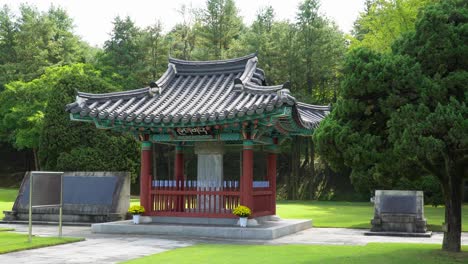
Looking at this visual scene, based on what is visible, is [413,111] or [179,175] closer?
[413,111]

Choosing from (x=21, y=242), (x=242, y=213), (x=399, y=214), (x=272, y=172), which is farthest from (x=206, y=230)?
(x=399, y=214)

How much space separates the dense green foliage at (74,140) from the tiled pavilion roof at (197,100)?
13522mm

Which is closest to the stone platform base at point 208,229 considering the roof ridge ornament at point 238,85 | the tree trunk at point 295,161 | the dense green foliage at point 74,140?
the roof ridge ornament at point 238,85

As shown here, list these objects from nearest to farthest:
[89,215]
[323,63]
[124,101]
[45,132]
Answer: [124,101]
[89,215]
[45,132]
[323,63]

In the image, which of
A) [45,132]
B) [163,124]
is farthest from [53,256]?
[45,132]

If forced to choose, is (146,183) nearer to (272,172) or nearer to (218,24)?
(272,172)

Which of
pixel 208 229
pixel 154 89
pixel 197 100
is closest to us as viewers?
pixel 208 229

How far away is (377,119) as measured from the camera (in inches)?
473

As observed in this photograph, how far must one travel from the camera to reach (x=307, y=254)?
1244cm

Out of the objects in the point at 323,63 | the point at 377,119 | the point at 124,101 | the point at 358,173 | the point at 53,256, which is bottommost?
the point at 53,256

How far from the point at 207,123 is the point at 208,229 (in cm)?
307

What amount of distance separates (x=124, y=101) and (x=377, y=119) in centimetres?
976

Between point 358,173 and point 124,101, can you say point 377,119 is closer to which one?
point 358,173

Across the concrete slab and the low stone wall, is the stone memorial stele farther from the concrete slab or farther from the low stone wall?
the concrete slab
